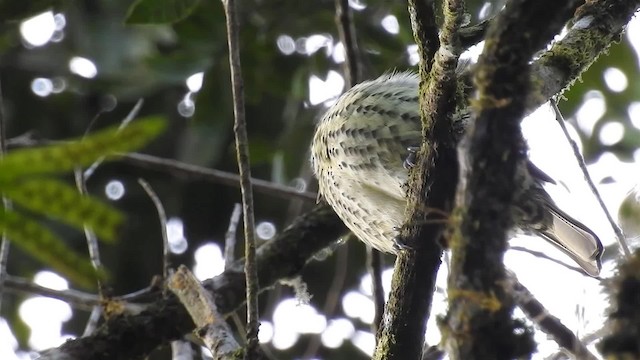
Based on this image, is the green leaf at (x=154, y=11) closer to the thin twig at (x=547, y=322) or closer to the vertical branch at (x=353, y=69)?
the vertical branch at (x=353, y=69)

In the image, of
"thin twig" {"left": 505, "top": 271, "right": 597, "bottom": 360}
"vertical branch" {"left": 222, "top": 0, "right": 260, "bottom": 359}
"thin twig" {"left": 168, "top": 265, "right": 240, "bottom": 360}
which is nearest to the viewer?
"thin twig" {"left": 505, "top": 271, "right": 597, "bottom": 360}

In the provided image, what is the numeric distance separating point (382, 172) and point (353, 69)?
64 cm

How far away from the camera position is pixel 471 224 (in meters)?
1.19

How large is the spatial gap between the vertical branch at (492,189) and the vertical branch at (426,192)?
42cm

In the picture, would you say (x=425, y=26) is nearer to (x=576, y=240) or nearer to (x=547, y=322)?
(x=547, y=322)

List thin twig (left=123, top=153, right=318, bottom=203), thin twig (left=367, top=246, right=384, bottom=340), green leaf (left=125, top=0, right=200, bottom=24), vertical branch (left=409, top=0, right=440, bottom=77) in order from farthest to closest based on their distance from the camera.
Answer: thin twig (left=123, top=153, right=318, bottom=203), green leaf (left=125, top=0, right=200, bottom=24), thin twig (left=367, top=246, right=384, bottom=340), vertical branch (left=409, top=0, right=440, bottom=77)

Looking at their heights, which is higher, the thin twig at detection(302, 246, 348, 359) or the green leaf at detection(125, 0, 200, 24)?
the green leaf at detection(125, 0, 200, 24)

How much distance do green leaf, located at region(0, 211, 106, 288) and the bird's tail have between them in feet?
7.16

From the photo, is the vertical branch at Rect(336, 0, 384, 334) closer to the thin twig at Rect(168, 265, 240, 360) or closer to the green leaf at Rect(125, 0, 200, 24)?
the green leaf at Rect(125, 0, 200, 24)

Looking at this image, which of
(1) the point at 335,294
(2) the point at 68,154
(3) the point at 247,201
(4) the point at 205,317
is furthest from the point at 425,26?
(1) the point at 335,294

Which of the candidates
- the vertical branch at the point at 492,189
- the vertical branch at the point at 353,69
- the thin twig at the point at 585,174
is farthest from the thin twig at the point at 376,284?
the vertical branch at the point at 492,189

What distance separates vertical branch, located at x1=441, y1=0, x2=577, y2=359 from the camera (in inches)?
46.4

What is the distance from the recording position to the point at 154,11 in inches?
120

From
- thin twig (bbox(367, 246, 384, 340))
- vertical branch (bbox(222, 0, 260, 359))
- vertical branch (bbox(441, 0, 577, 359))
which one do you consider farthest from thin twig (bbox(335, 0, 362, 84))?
vertical branch (bbox(441, 0, 577, 359))
